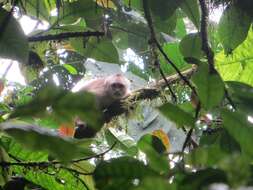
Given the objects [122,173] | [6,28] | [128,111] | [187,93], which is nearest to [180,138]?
[128,111]

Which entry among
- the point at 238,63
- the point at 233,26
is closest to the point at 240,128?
the point at 233,26

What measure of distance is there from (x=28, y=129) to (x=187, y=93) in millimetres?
1717

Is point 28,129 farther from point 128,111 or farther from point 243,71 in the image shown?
point 128,111

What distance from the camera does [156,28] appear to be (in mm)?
1732

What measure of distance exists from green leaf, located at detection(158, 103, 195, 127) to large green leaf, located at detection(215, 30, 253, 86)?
1.02m

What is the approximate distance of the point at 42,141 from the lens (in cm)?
69

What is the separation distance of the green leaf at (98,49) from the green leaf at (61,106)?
3.33 ft

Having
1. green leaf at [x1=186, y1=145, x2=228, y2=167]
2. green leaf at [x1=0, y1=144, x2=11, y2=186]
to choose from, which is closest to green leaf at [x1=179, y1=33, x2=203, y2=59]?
green leaf at [x1=0, y1=144, x2=11, y2=186]

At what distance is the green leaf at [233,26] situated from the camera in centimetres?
149

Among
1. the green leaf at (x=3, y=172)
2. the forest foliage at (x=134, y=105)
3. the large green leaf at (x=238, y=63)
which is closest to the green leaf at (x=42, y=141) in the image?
the forest foliage at (x=134, y=105)

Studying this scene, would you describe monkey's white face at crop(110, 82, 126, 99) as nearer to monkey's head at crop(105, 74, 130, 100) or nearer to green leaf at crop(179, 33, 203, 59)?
monkey's head at crop(105, 74, 130, 100)

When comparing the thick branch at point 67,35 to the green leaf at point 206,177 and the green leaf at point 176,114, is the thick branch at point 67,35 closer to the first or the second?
the green leaf at point 176,114

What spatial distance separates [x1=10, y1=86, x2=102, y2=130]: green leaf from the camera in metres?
0.63

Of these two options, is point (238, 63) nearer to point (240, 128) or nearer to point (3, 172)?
point (3, 172)
